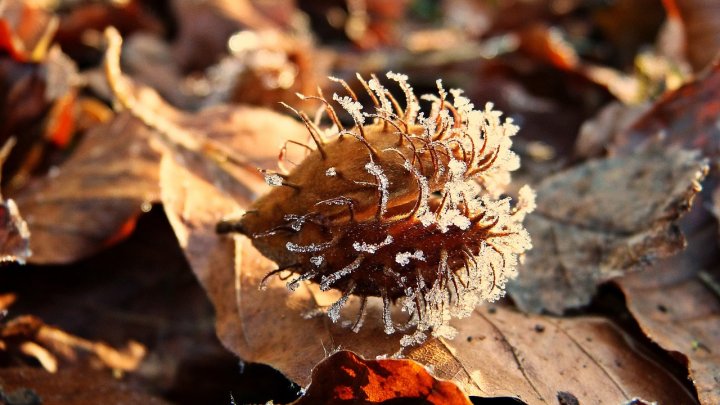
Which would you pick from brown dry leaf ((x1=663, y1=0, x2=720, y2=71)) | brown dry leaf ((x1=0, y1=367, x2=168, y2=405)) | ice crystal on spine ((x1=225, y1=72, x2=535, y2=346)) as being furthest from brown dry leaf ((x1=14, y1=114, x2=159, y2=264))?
brown dry leaf ((x1=663, y1=0, x2=720, y2=71))

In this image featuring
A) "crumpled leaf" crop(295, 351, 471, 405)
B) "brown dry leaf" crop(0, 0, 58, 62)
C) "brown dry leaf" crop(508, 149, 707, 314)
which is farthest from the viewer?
"brown dry leaf" crop(0, 0, 58, 62)

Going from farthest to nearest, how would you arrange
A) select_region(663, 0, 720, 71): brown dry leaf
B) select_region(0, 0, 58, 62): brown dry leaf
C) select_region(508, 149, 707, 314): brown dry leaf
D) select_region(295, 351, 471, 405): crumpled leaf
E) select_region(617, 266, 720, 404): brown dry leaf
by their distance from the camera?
select_region(663, 0, 720, 71): brown dry leaf, select_region(0, 0, 58, 62): brown dry leaf, select_region(508, 149, 707, 314): brown dry leaf, select_region(617, 266, 720, 404): brown dry leaf, select_region(295, 351, 471, 405): crumpled leaf

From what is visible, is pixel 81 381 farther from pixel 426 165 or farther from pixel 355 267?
pixel 426 165

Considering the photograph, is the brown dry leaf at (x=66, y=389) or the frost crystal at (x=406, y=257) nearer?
the frost crystal at (x=406, y=257)

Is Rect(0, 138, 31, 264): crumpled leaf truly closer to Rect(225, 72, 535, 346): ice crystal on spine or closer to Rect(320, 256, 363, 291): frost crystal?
Rect(225, 72, 535, 346): ice crystal on spine

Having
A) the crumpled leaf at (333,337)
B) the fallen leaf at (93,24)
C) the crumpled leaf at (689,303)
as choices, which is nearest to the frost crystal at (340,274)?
the crumpled leaf at (333,337)

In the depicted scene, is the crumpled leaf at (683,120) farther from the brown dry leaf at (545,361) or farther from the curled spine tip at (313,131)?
the curled spine tip at (313,131)

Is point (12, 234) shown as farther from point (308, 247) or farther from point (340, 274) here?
point (340, 274)
